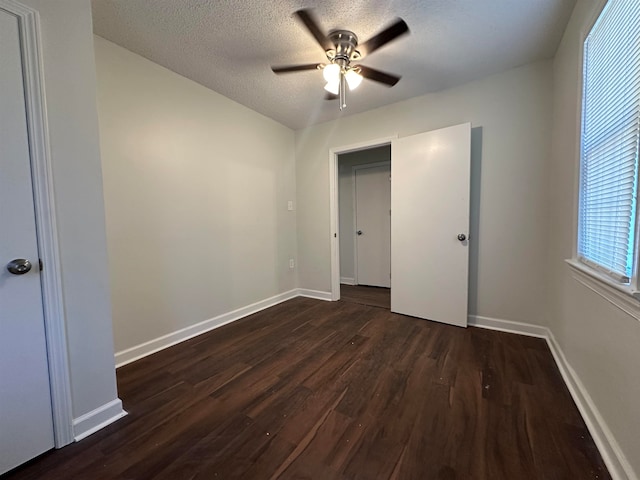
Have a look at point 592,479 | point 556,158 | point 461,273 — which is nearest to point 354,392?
point 592,479

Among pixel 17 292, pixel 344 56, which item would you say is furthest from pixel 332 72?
pixel 17 292

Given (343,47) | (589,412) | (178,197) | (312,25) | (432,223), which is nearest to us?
(589,412)

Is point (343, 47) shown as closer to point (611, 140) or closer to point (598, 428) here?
point (611, 140)

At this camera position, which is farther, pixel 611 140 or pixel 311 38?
pixel 311 38

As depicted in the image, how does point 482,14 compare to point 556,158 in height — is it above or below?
above

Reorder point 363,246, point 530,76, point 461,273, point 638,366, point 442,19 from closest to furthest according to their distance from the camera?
1. point 638,366
2. point 442,19
3. point 530,76
4. point 461,273
5. point 363,246

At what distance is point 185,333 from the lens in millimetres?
2350

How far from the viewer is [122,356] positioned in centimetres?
194

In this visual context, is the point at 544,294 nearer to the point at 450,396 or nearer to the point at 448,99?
the point at 450,396

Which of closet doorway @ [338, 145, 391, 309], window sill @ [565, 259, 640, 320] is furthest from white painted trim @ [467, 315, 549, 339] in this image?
closet doorway @ [338, 145, 391, 309]

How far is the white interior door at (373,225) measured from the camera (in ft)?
13.9

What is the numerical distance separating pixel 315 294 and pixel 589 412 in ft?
8.95

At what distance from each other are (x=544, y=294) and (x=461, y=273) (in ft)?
2.15

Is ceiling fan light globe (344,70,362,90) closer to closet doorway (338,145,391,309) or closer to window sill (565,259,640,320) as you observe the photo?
window sill (565,259,640,320)
